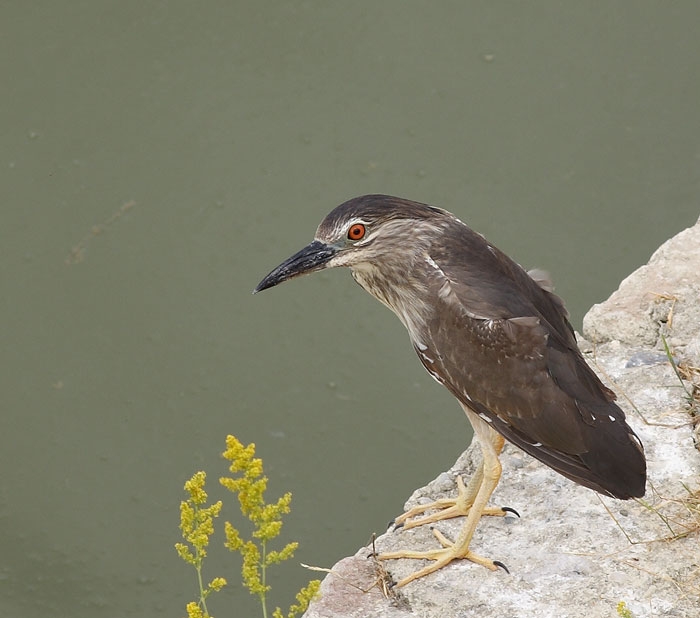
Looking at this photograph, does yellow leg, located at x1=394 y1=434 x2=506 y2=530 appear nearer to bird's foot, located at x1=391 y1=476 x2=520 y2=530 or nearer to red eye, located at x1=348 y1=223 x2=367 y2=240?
bird's foot, located at x1=391 y1=476 x2=520 y2=530

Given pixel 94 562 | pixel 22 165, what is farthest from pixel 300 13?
pixel 94 562

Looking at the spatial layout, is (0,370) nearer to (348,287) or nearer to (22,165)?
(22,165)

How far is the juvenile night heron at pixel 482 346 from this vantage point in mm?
2650

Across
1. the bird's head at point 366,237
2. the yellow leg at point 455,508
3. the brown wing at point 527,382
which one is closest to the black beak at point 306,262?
the bird's head at point 366,237

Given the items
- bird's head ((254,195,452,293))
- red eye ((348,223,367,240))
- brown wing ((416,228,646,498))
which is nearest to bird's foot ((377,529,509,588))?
brown wing ((416,228,646,498))

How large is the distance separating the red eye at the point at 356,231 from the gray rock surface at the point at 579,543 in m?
0.89

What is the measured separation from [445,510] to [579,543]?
46 cm

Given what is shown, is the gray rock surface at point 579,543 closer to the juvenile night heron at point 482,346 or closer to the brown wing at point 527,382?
the juvenile night heron at point 482,346

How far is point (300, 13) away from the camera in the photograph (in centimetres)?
554

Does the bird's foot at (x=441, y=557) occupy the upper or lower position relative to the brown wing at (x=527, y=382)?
lower

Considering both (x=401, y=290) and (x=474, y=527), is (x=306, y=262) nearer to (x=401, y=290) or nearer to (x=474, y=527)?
(x=401, y=290)

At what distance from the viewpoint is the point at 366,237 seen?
9.70 feet

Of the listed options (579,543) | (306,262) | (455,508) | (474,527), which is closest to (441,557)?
(474,527)

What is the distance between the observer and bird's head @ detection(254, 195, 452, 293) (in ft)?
9.60
